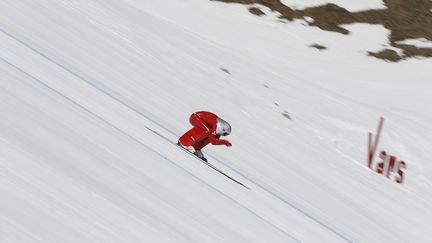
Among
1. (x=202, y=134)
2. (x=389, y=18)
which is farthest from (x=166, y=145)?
(x=389, y=18)

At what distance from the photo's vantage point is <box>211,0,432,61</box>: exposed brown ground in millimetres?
29047

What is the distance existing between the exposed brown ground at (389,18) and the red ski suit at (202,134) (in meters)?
21.4

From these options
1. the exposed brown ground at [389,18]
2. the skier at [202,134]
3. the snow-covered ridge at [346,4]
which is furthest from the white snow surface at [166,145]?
the snow-covered ridge at [346,4]

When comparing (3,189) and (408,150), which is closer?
(3,189)

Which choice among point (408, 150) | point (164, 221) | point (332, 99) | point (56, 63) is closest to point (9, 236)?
point (164, 221)

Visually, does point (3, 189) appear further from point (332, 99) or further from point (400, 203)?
point (332, 99)

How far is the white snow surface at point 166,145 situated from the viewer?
14.8ft

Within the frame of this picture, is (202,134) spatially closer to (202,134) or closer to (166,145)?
(202,134)

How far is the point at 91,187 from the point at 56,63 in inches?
191

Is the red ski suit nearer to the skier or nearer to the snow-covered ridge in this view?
the skier

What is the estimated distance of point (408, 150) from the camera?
1873 cm

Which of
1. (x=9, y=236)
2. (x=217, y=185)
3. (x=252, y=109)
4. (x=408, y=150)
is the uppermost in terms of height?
(x=9, y=236)

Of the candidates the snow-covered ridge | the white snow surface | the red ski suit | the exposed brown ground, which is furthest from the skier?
the snow-covered ridge

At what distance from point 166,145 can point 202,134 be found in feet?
1.98
